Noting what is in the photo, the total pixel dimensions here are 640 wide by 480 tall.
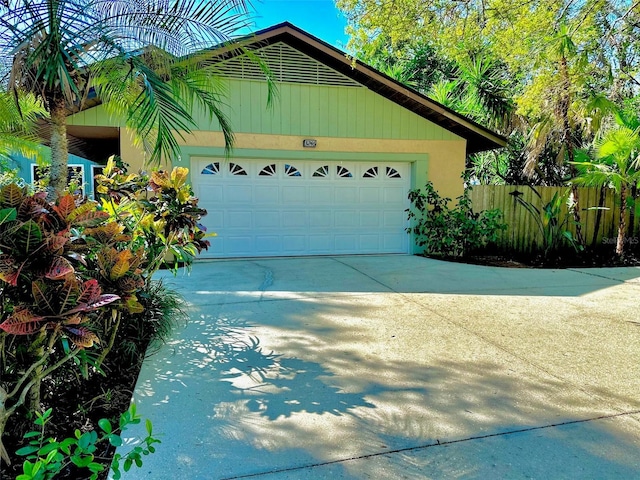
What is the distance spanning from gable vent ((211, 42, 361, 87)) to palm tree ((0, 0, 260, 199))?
383 centimetres

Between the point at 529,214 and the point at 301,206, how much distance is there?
5.66 m

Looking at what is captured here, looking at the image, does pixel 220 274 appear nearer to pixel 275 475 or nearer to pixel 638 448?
pixel 275 475

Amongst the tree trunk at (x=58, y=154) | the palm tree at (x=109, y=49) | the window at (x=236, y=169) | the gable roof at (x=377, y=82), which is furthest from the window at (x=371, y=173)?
the tree trunk at (x=58, y=154)

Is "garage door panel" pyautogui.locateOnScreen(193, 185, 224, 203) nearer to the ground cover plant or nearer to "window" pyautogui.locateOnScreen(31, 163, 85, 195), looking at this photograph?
"window" pyautogui.locateOnScreen(31, 163, 85, 195)

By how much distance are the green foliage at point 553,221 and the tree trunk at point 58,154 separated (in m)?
9.68

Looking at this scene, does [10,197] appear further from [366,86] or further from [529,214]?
[529,214]

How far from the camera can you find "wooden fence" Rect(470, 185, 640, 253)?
10727mm

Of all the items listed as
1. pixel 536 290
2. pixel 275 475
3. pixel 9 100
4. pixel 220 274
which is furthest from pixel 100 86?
pixel 536 290

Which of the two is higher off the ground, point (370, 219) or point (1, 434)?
point (370, 219)

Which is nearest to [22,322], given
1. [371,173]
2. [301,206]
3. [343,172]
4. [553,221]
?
[301,206]

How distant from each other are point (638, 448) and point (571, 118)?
9.26m

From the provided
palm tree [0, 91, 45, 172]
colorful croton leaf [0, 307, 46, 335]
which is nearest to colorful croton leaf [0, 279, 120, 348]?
colorful croton leaf [0, 307, 46, 335]

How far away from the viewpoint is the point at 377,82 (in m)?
9.53

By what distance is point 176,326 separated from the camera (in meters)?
4.55
